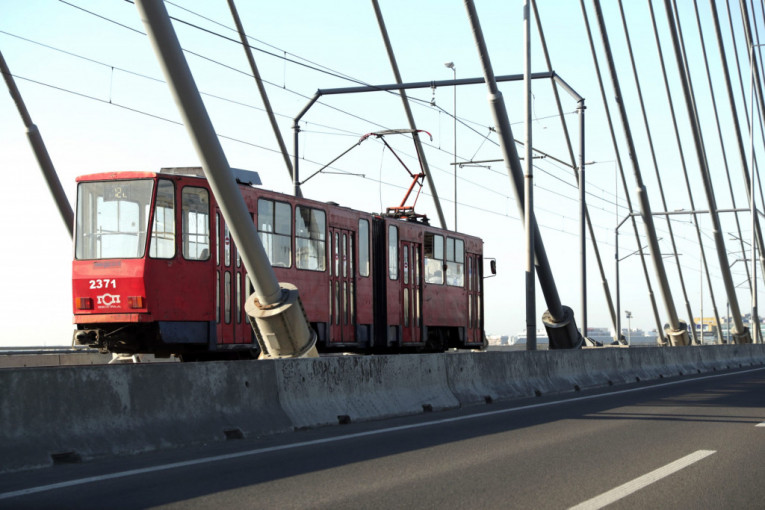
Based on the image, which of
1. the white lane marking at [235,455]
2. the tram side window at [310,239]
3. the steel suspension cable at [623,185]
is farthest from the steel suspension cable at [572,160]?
the white lane marking at [235,455]

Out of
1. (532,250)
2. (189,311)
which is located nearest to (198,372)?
(189,311)

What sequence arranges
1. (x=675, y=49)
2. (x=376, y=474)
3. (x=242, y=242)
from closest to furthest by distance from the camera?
(x=376, y=474) → (x=242, y=242) → (x=675, y=49)

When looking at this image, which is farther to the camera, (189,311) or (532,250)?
(532,250)

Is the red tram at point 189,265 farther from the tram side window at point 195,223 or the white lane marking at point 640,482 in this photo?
the white lane marking at point 640,482

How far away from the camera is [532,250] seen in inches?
811

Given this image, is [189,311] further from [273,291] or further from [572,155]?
[572,155]

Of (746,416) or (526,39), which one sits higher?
(526,39)

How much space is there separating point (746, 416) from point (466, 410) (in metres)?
3.58

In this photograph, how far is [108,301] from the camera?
17203 mm

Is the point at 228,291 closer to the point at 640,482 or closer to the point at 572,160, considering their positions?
the point at 640,482

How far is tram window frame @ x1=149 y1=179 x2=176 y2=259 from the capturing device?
17188 mm

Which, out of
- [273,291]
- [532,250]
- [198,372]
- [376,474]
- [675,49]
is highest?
[675,49]

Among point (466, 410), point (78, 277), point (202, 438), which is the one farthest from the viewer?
point (78, 277)

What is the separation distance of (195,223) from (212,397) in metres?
8.37
